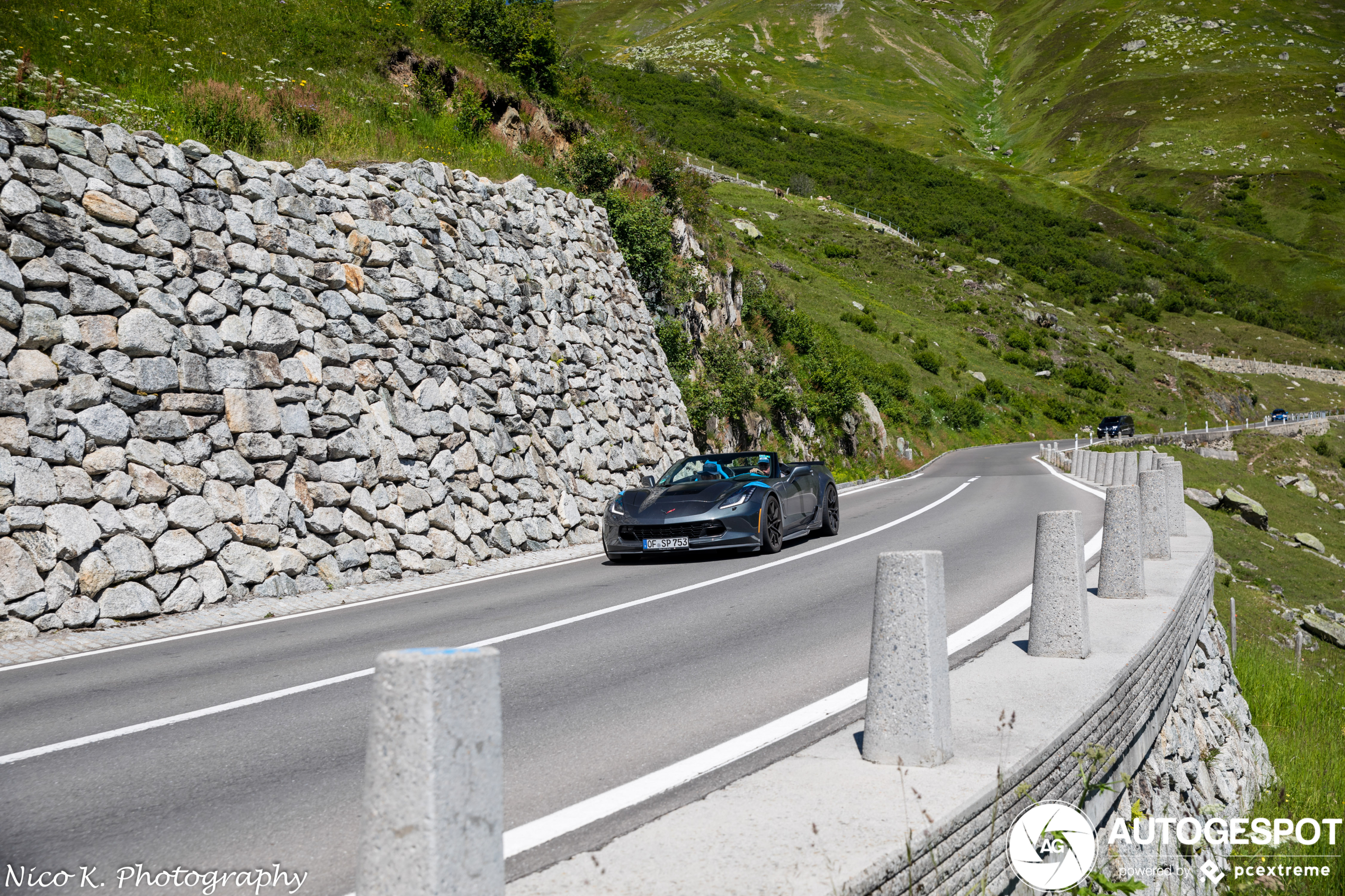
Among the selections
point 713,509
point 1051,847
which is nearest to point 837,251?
point 713,509

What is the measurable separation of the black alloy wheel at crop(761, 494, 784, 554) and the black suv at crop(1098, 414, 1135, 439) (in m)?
49.2

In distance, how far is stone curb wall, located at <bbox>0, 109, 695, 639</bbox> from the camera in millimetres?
9711

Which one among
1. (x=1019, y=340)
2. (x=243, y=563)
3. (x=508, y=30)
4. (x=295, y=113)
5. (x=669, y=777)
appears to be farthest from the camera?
(x=1019, y=340)

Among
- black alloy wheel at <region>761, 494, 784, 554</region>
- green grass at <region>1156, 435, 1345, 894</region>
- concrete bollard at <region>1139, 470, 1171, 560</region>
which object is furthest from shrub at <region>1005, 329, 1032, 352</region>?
concrete bollard at <region>1139, 470, 1171, 560</region>

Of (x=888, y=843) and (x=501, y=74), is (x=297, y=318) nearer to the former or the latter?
(x=888, y=843)

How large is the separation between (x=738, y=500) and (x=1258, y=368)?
91122 millimetres

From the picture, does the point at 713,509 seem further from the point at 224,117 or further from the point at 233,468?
the point at 224,117

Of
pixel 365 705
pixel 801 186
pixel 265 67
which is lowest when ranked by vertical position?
pixel 365 705

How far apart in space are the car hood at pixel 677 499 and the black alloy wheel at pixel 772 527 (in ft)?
1.16

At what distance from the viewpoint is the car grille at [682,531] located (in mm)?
11805

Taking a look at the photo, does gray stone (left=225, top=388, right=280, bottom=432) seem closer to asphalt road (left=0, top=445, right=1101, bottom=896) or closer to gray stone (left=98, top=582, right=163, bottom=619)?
gray stone (left=98, top=582, right=163, bottom=619)

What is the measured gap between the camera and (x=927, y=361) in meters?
54.8

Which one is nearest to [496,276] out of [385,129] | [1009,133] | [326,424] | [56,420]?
[385,129]

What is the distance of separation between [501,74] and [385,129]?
672cm
